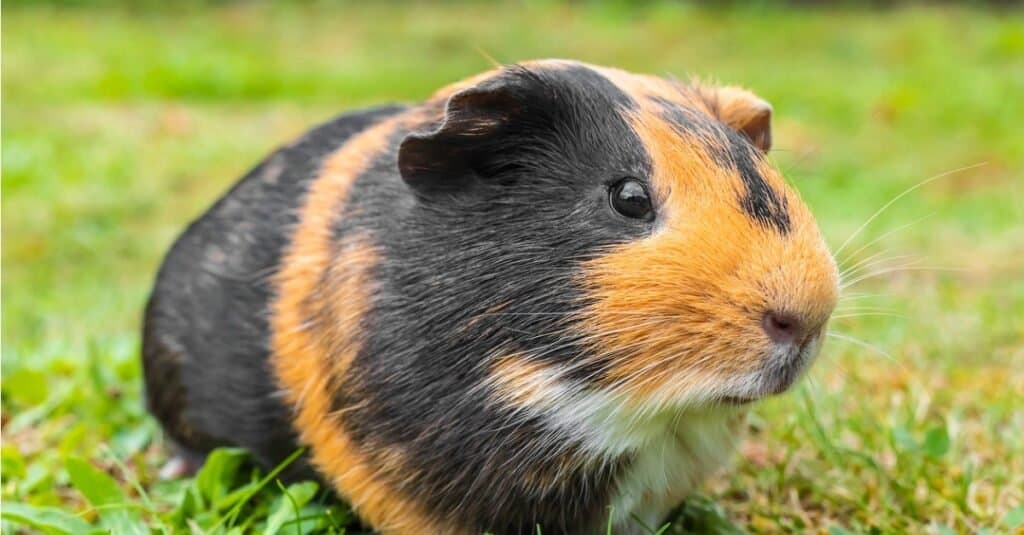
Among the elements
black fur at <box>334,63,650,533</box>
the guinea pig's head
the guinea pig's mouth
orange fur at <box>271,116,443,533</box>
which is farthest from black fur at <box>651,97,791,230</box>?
orange fur at <box>271,116,443,533</box>

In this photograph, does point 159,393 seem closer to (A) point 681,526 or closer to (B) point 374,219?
(B) point 374,219

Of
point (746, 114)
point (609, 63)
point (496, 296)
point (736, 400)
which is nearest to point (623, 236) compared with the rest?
point (496, 296)

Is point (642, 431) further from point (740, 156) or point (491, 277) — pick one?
point (740, 156)

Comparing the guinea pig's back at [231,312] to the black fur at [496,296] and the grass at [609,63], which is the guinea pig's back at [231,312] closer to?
the grass at [609,63]

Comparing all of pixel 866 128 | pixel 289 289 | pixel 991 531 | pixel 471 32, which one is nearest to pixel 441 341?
pixel 289 289

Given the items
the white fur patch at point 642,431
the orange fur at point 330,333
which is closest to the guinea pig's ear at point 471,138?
the orange fur at point 330,333

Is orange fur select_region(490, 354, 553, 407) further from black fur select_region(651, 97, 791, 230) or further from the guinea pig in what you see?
black fur select_region(651, 97, 791, 230)
